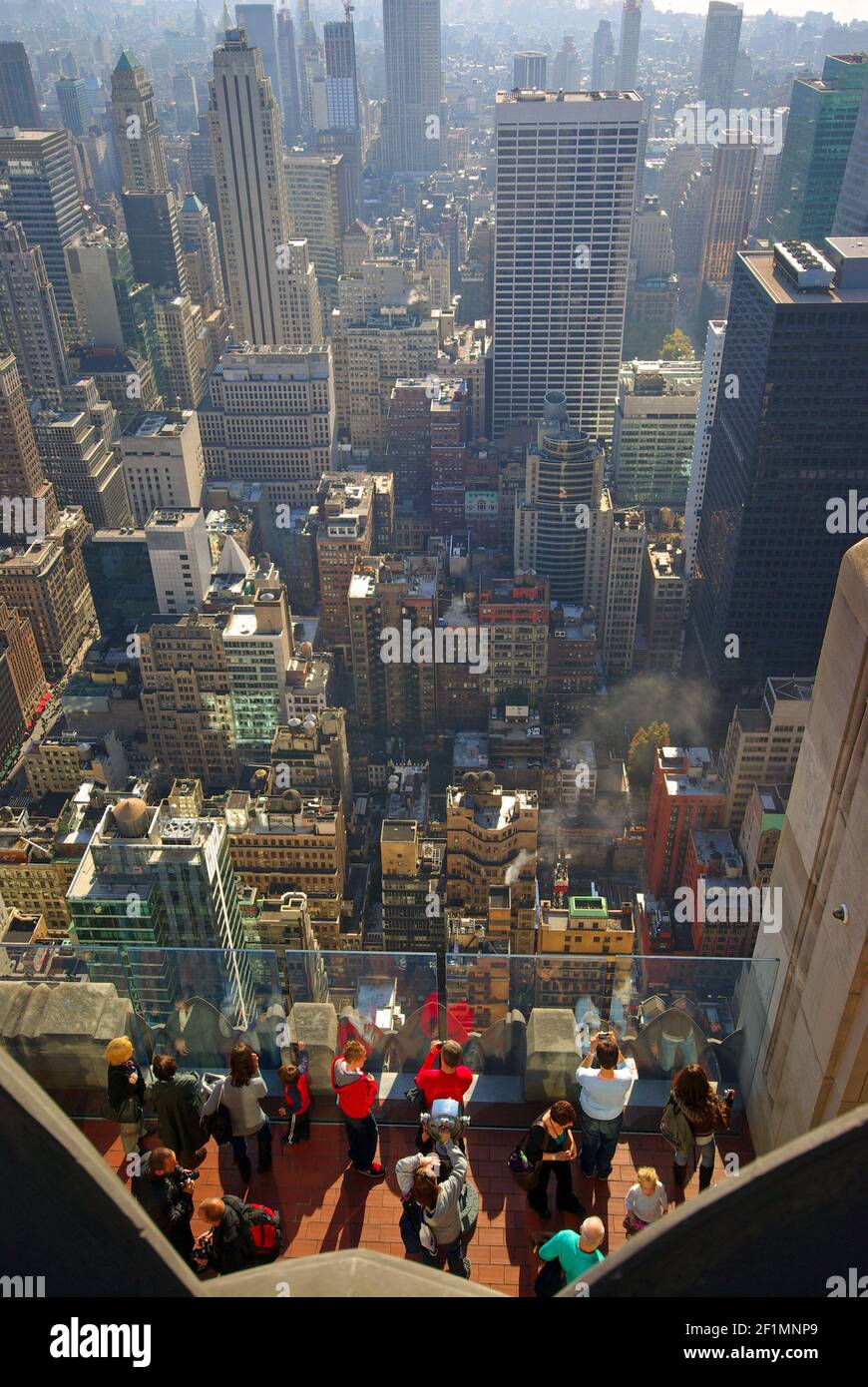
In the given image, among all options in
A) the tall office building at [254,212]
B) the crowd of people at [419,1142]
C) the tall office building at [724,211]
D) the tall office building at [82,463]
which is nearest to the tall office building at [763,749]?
the crowd of people at [419,1142]

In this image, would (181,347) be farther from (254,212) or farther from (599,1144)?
(599,1144)

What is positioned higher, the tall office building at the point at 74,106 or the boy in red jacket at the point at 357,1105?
the boy in red jacket at the point at 357,1105

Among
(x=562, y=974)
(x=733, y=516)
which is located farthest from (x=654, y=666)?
(x=562, y=974)

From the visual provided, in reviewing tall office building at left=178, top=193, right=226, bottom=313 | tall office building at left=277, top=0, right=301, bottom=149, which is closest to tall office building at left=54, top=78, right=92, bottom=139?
tall office building at left=277, top=0, right=301, bottom=149

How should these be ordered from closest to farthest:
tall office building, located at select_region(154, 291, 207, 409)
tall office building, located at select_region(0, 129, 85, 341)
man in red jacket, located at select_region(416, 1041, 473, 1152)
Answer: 1. man in red jacket, located at select_region(416, 1041, 473, 1152)
2. tall office building, located at select_region(154, 291, 207, 409)
3. tall office building, located at select_region(0, 129, 85, 341)

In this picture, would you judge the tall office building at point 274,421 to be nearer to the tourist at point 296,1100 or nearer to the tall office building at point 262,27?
the tourist at point 296,1100

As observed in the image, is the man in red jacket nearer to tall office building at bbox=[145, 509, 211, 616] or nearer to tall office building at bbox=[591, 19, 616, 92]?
tall office building at bbox=[145, 509, 211, 616]
